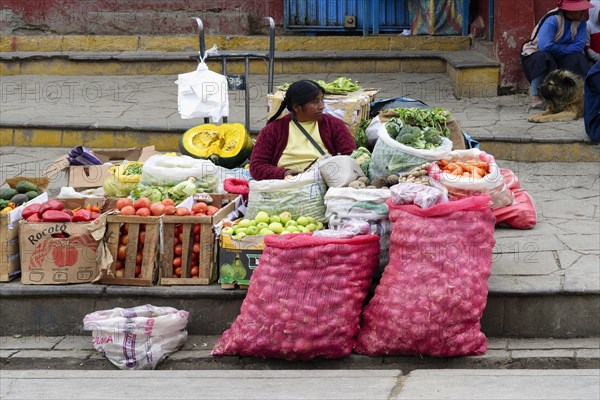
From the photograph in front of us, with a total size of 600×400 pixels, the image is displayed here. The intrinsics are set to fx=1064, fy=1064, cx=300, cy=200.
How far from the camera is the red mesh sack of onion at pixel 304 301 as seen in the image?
5.82 metres

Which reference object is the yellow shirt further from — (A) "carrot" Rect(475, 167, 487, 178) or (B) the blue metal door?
(B) the blue metal door

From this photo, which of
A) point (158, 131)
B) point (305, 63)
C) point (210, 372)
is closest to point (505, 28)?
point (305, 63)

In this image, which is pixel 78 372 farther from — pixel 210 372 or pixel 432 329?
pixel 432 329

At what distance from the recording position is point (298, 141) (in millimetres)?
7379

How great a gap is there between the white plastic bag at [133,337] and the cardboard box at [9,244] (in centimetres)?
82

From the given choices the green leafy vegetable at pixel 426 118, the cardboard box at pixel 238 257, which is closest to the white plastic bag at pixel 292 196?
the cardboard box at pixel 238 257

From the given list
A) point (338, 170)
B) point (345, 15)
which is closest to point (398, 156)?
point (338, 170)

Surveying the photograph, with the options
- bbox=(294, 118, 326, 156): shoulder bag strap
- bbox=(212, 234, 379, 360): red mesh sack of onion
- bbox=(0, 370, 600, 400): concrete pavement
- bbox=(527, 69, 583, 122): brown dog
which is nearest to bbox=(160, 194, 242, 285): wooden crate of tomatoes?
bbox=(212, 234, 379, 360): red mesh sack of onion

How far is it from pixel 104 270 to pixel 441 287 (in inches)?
84.0

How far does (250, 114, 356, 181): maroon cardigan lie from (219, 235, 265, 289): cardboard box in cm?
102

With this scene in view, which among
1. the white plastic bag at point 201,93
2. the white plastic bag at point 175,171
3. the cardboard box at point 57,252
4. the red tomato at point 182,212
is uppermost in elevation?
the white plastic bag at point 201,93

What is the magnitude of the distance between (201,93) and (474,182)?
257 cm

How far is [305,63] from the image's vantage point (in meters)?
12.3

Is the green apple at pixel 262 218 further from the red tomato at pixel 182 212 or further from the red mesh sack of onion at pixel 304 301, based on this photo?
the red mesh sack of onion at pixel 304 301
